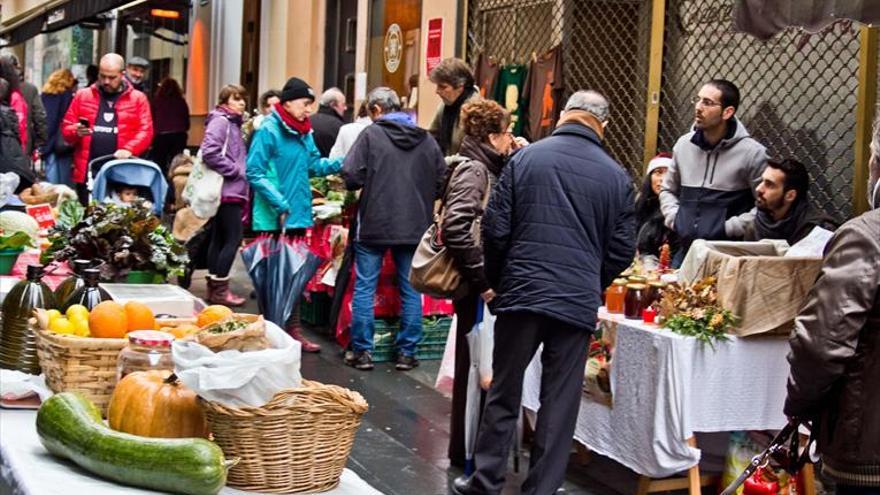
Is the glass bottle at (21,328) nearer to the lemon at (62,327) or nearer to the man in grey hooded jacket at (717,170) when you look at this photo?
the lemon at (62,327)

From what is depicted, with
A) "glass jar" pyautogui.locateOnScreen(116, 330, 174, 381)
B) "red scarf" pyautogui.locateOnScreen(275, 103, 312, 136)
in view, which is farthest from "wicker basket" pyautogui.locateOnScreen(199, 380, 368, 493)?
"red scarf" pyautogui.locateOnScreen(275, 103, 312, 136)

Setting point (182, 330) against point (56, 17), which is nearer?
point (182, 330)

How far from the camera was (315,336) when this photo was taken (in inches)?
420

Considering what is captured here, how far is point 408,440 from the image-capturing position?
24.6 ft

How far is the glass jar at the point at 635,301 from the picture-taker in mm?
6535

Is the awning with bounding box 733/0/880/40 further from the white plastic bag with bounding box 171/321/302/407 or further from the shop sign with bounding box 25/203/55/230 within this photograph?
the shop sign with bounding box 25/203/55/230

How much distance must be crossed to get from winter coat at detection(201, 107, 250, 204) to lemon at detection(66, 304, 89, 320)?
6120 mm

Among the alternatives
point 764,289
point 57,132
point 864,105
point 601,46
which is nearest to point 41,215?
point 601,46

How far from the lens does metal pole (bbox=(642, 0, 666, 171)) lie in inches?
381

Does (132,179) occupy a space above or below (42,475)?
above

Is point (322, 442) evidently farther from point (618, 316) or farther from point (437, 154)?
point (437, 154)

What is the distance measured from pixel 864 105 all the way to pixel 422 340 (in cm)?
371

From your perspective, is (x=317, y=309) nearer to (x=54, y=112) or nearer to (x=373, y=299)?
(x=373, y=299)

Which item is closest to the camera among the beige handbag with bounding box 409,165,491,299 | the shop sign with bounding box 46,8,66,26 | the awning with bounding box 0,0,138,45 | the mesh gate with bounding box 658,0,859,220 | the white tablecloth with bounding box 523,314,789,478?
the white tablecloth with bounding box 523,314,789,478
